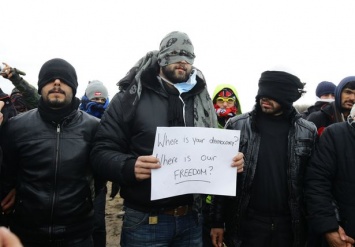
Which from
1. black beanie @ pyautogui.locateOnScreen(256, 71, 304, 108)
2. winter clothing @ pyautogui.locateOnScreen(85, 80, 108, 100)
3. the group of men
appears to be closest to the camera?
the group of men

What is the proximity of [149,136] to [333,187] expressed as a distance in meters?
1.62

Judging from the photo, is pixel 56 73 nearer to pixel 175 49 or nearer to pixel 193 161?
pixel 175 49

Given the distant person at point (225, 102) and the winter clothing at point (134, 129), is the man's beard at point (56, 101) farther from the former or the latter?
the distant person at point (225, 102)

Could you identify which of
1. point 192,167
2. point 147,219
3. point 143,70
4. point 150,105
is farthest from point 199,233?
point 143,70

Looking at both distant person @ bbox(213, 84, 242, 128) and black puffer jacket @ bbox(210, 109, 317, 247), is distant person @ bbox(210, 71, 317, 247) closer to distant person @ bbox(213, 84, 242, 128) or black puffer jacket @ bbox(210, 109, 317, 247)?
black puffer jacket @ bbox(210, 109, 317, 247)

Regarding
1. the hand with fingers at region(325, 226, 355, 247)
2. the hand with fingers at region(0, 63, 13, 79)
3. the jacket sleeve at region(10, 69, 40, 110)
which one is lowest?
the hand with fingers at region(325, 226, 355, 247)

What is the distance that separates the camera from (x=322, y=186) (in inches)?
103

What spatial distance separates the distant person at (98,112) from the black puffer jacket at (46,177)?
1.45m

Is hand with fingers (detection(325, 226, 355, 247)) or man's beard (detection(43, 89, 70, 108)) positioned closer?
hand with fingers (detection(325, 226, 355, 247))

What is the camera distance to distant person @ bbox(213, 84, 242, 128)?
417 cm

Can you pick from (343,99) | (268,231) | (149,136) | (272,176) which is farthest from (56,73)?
(343,99)

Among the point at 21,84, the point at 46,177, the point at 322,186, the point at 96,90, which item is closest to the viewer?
the point at 46,177

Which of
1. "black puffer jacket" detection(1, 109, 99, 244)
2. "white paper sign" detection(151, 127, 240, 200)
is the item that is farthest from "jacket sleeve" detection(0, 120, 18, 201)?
"white paper sign" detection(151, 127, 240, 200)

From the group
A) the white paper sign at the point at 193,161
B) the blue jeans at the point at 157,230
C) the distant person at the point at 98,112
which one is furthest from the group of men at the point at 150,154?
the distant person at the point at 98,112
